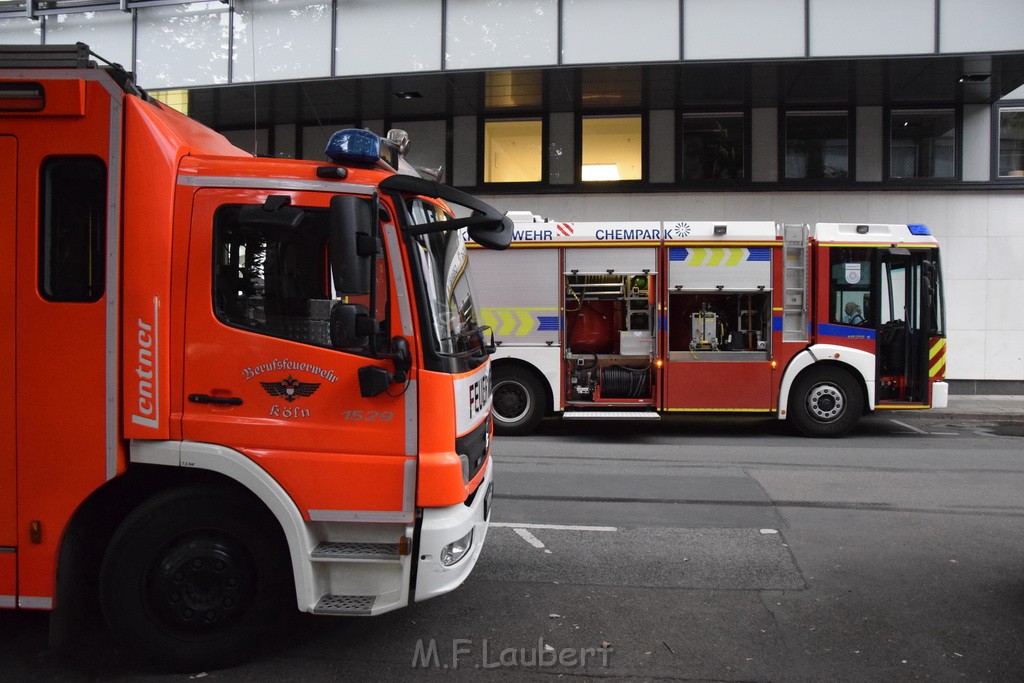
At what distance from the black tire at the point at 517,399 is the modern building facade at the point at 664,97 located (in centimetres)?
658

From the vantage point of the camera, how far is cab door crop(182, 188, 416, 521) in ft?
11.9

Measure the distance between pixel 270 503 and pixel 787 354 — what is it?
886cm

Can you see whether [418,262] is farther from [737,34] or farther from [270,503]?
[737,34]

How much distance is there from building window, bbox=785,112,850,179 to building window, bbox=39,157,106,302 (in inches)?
618

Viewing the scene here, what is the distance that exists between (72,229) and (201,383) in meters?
0.98

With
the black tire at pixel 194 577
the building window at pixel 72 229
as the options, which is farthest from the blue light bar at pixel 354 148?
the black tire at pixel 194 577

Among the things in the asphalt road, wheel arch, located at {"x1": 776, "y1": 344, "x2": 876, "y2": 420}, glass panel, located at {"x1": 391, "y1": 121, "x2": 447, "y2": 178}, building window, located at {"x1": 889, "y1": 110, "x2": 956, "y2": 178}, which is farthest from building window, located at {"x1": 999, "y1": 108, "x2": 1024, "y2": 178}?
glass panel, located at {"x1": 391, "y1": 121, "x2": 447, "y2": 178}

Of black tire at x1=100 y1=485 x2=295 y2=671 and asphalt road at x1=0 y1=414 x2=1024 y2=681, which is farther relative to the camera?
asphalt road at x1=0 y1=414 x2=1024 y2=681

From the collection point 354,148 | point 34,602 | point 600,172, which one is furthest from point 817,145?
point 34,602

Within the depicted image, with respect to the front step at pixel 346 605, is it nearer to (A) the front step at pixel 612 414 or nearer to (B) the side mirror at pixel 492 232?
(B) the side mirror at pixel 492 232

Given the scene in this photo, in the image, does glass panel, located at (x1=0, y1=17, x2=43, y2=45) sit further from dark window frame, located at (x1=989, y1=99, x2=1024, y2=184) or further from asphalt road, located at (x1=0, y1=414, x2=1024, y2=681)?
dark window frame, located at (x1=989, y1=99, x2=1024, y2=184)

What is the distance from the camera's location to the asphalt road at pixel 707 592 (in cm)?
385

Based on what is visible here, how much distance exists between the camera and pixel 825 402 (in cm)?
1088

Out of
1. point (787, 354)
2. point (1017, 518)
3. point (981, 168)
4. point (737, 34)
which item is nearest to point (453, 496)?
point (1017, 518)
